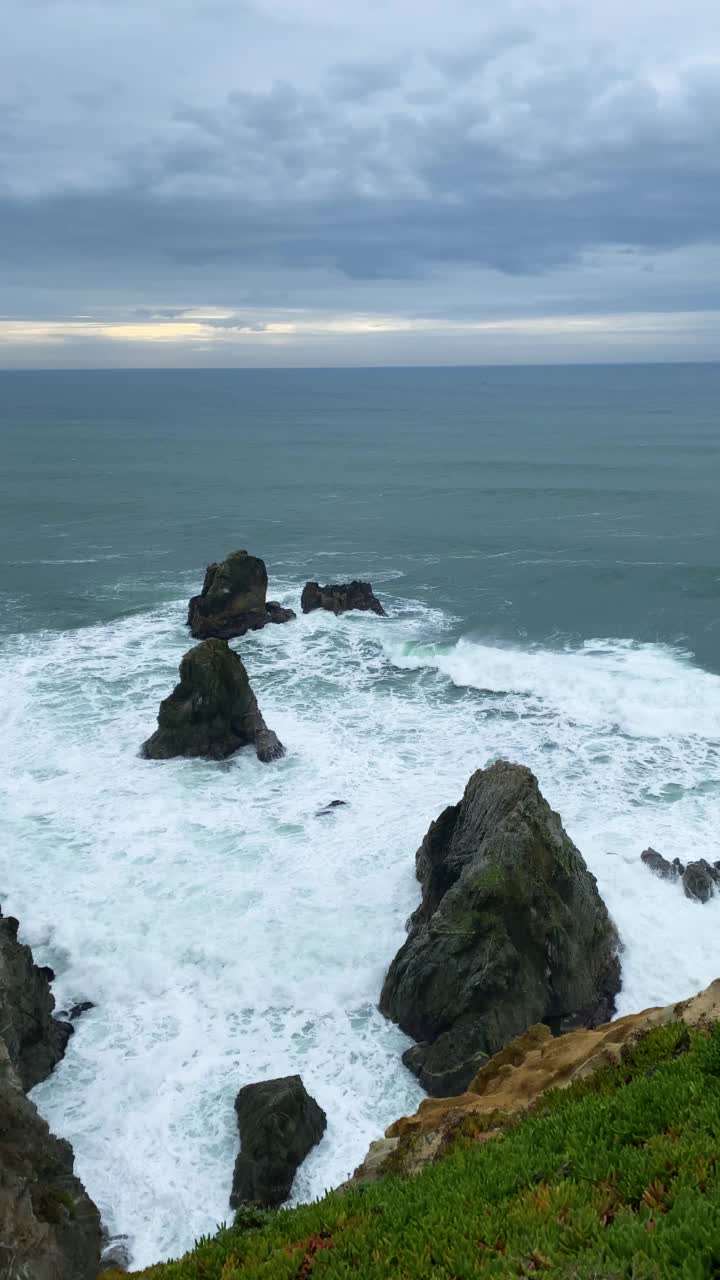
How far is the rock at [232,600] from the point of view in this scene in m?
56.2

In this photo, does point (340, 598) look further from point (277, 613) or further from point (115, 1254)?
point (115, 1254)

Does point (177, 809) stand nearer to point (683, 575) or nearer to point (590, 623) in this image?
point (590, 623)

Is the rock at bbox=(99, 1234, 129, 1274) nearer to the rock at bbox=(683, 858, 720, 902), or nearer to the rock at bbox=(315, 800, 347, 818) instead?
the rock at bbox=(315, 800, 347, 818)

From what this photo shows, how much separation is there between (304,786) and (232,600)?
847 inches

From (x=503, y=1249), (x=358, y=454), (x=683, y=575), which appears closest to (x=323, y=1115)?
(x=503, y=1249)

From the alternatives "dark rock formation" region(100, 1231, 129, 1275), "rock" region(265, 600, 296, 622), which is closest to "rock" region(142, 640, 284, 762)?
"rock" region(265, 600, 296, 622)

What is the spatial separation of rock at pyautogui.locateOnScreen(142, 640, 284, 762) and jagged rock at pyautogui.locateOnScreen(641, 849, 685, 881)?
16859mm

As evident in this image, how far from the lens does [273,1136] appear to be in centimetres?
2052

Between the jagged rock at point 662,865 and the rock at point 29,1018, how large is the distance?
1996 centimetres

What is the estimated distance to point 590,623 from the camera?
60.2 metres

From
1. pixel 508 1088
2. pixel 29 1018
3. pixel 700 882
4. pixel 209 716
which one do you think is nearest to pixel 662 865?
pixel 700 882

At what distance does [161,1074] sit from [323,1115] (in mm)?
4686

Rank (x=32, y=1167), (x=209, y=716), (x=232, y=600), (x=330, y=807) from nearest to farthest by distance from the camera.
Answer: (x=32, y=1167), (x=330, y=807), (x=209, y=716), (x=232, y=600)

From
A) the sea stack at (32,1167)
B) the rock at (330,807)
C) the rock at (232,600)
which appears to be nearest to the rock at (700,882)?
the rock at (330,807)
